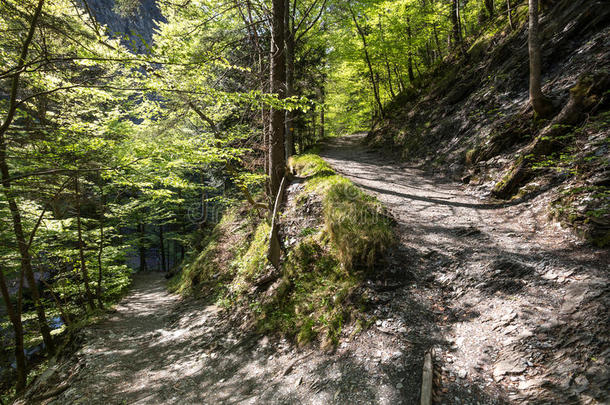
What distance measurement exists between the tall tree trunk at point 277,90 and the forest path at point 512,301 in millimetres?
4221

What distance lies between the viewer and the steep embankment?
14.4 ft

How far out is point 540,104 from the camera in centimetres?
616

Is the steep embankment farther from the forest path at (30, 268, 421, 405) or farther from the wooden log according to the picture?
the forest path at (30, 268, 421, 405)

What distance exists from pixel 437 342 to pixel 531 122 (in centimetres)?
660

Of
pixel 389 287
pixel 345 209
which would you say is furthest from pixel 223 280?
pixel 389 287

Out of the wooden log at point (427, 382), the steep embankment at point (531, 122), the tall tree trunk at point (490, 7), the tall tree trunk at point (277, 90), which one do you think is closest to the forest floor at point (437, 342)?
the wooden log at point (427, 382)

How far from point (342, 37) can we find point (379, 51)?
341cm

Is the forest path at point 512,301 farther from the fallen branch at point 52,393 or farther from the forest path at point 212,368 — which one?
the fallen branch at point 52,393

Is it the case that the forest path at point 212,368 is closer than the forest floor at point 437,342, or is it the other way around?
the forest floor at point 437,342

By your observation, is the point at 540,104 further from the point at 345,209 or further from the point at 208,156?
the point at 208,156

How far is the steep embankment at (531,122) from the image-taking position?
438cm

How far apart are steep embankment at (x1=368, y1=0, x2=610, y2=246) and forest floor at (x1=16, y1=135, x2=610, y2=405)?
558 mm

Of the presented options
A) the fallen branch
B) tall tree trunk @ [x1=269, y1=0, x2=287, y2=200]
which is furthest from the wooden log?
the fallen branch

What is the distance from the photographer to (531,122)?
6.41 m
